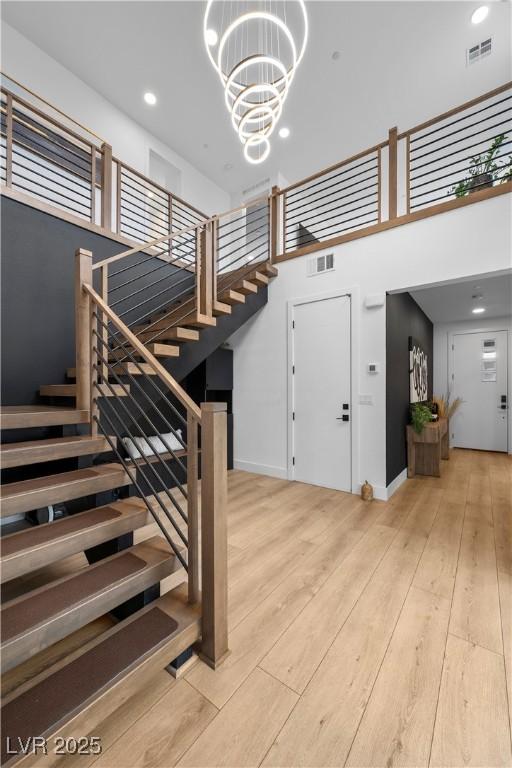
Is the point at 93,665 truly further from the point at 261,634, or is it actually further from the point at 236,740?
the point at 261,634

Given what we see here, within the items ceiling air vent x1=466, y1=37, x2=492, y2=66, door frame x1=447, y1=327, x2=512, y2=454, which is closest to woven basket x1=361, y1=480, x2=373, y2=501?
door frame x1=447, y1=327, x2=512, y2=454

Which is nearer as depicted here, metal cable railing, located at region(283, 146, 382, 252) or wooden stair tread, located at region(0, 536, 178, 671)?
wooden stair tread, located at region(0, 536, 178, 671)

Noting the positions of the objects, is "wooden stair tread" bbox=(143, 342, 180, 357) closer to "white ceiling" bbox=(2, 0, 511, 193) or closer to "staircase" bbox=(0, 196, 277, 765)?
"staircase" bbox=(0, 196, 277, 765)

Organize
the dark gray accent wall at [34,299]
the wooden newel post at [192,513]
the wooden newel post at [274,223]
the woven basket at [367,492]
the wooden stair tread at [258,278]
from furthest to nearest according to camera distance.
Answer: the wooden newel post at [274,223], the wooden stair tread at [258,278], the woven basket at [367,492], the dark gray accent wall at [34,299], the wooden newel post at [192,513]

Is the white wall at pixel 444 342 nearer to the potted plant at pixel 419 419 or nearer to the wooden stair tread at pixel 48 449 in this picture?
the potted plant at pixel 419 419

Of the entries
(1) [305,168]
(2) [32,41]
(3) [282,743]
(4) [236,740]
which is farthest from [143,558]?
(1) [305,168]

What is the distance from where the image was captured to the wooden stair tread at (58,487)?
1.55 meters

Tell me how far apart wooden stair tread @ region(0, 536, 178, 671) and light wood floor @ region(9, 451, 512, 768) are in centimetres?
39

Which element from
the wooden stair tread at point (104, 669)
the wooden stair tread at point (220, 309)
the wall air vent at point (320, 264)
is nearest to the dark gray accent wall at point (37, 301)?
the wooden stair tread at point (220, 309)

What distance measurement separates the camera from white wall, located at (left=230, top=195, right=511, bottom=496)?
3.03 metres

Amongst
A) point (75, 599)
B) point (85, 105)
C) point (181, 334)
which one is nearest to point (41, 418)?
point (75, 599)

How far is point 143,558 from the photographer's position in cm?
162

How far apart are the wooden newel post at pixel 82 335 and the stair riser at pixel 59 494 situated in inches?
26.9

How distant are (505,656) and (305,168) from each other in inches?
301
